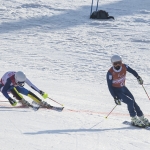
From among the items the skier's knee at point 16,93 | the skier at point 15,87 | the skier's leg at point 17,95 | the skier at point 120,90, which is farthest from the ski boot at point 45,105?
the skier at point 120,90

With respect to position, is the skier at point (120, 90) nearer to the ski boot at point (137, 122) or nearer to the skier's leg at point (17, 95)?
the ski boot at point (137, 122)

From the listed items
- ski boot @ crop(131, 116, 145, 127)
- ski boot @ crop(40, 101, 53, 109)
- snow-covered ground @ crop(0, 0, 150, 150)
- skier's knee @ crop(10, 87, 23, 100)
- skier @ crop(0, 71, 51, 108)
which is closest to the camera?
snow-covered ground @ crop(0, 0, 150, 150)

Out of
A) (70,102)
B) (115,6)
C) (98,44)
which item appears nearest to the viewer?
(70,102)

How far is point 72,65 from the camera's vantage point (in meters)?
17.9

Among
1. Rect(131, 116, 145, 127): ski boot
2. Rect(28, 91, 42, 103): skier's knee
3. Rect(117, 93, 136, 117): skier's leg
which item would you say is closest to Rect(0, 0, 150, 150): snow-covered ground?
Rect(131, 116, 145, 127): ski boot

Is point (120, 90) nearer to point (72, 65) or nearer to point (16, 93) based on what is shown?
point (16, 93)

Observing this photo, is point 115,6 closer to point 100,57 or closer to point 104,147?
point 100,57

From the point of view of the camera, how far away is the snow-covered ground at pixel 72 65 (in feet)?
27.3

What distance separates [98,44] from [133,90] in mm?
6830

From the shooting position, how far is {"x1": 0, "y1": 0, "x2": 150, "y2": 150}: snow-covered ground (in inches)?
328

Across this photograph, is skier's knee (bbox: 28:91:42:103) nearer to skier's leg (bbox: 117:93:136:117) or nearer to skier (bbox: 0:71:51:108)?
skier (bbox: 0:71:51:108)

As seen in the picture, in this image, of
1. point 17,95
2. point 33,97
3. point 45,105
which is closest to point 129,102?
point 45,105

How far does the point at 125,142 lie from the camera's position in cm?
822

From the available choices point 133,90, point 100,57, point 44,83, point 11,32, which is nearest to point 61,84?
point 44,83
